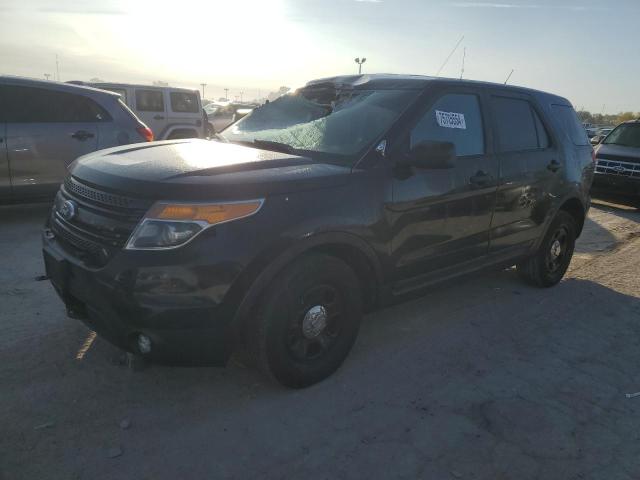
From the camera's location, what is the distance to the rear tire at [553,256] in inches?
191

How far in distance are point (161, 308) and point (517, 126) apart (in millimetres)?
3295

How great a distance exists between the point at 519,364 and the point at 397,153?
168 centimetres

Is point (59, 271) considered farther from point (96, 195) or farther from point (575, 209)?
point (575, 209)

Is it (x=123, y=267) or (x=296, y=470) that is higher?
(x=123, y=267)

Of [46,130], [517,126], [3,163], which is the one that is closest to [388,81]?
[517,126]

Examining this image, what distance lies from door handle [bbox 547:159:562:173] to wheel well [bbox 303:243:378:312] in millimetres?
2284

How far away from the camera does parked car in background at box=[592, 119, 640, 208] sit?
32.2ft

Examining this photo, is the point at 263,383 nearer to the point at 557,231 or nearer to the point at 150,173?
the point at 150,173

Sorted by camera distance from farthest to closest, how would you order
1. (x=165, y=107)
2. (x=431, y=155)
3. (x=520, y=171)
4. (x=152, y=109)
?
(x=165, y=107)
(x=152, y=109)
(x=520, y=171)
(x=431, y=155)

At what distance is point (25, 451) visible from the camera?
7.78 ft

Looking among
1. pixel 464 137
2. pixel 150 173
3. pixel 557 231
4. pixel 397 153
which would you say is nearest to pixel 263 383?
pixel 150 173

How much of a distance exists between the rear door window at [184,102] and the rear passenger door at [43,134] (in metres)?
7.04

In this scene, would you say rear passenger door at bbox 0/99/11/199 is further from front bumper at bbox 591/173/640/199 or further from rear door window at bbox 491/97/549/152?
front bumper at bbox 591/173/640/199

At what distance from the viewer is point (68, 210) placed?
2879 mm
